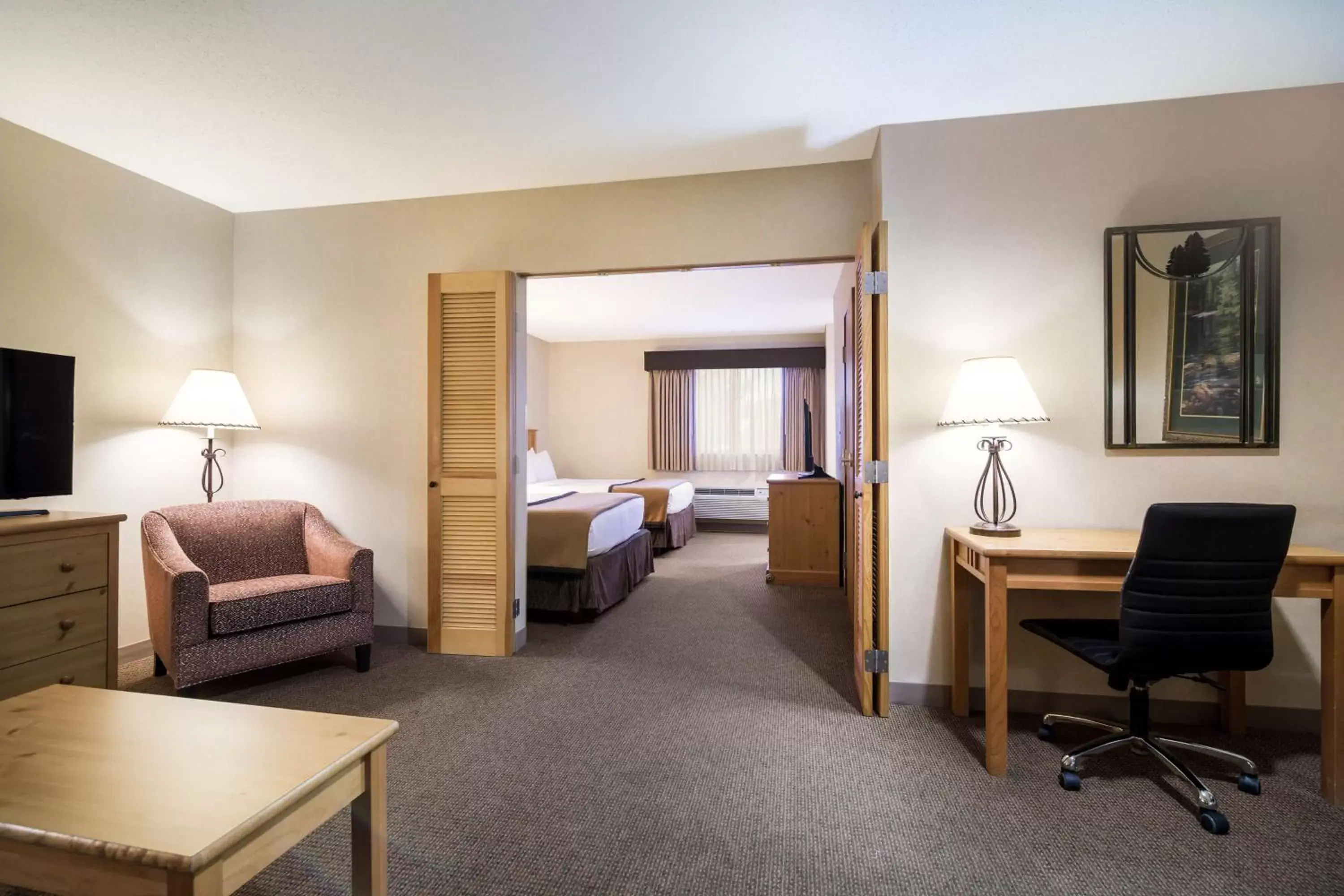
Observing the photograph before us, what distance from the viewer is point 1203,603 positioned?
1.79 metres

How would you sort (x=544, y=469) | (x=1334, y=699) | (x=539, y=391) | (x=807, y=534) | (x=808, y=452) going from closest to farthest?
(x=1334, y=699)
(x=807, y=534)
(x=808, y=452)
(x=544, y=469)
(x=539, y=391)

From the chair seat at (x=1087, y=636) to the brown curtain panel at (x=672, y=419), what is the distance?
569 cm

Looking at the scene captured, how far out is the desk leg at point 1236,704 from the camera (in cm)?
226

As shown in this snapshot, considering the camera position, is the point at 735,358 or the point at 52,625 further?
the point at 735,358

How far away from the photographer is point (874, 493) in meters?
2.53

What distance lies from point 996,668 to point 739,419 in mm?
5851

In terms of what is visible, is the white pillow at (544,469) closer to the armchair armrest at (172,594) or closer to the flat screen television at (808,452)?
the flat screen television at (808,452)

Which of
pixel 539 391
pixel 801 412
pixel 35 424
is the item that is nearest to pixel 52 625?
pixel 35 424

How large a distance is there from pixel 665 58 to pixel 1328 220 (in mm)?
2619

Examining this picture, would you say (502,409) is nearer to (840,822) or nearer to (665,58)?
(665,58)

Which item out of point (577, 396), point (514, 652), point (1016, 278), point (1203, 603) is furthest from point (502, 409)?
point (577, 396)

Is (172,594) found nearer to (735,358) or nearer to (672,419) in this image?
(672,419)

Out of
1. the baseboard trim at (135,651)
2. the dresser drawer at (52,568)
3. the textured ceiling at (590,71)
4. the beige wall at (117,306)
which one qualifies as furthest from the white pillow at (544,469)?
the dresser drawer at (52,568)

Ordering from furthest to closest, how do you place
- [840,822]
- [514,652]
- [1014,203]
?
[514,652]
[1014,203]
[840,822]
